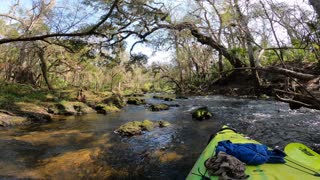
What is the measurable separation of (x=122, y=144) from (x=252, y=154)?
4.93 m

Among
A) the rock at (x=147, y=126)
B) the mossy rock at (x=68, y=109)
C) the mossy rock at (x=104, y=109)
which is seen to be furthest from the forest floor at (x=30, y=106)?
the rock at (x=147, y=126)

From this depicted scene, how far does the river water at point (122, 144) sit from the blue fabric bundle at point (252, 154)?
70.1 inches

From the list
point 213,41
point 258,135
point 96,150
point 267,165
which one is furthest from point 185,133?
point 213,41

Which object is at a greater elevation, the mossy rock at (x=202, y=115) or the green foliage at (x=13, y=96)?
the green foliage at (x=13, y=96)

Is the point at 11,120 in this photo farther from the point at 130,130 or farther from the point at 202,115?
the point at 202,115

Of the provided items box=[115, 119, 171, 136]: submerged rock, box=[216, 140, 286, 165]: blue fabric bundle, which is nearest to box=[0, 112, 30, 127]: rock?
box=[115, 119, 171, 136]: submerged rock

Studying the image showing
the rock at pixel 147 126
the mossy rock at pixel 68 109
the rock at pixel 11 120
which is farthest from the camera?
the mossy rock at pixel 68 109

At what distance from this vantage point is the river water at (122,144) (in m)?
6.01

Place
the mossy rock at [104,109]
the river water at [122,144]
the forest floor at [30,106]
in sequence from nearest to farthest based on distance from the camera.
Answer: the river water at [122,144], the forest floor at [30,106], the mossy rock at [104,109]

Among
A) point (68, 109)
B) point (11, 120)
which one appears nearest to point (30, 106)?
point (68, 109)

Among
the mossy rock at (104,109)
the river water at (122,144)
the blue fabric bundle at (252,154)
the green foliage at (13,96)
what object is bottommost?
the river water at (122,144)

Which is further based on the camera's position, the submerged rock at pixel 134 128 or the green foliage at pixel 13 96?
the green foliage at pixel 13 96

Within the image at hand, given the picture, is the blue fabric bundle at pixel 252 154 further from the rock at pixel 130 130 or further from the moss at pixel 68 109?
the moss at pixel 68 109

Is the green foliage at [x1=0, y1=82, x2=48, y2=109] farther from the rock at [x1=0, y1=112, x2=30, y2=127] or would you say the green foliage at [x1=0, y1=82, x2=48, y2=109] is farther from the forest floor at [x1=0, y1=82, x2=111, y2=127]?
the rock at [x1=0, y1=112, x2=30, y2=127]
